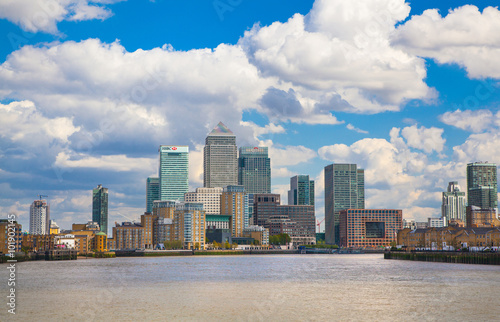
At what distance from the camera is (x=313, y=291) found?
93750 millimetres

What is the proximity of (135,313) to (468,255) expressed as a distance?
13716 cm

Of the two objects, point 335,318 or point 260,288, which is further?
point 260,288

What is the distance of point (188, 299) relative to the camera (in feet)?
274

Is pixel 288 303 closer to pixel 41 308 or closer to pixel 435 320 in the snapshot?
pixel 435 320

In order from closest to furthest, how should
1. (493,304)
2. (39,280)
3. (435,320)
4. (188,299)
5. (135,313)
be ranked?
(435,320) → (135,313) → (493,304) → (188,299) → (39,280)

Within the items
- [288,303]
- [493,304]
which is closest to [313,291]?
[288,303]

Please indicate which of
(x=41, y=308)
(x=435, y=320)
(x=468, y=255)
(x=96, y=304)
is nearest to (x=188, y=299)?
(x=96, y=304)

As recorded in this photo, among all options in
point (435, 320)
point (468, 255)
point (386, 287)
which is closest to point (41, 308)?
point (435, 320)

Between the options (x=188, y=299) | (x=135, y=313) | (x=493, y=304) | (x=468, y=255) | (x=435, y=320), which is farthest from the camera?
(x=468, y=255)

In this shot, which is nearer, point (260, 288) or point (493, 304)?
point (493, 304)

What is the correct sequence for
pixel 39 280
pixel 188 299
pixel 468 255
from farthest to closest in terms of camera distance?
pixel 468 255 < pixel 39 280 < pixel 188 299

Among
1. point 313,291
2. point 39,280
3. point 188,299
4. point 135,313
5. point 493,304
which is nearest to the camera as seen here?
point 135,313

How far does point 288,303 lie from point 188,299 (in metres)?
13.6

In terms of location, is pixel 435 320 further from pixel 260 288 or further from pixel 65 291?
pixel 65 291
